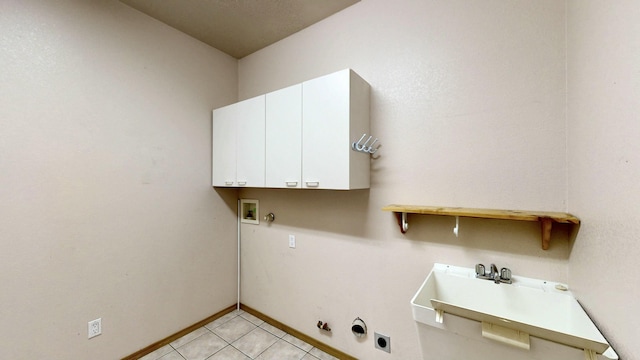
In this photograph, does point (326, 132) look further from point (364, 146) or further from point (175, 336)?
point (175, 336)

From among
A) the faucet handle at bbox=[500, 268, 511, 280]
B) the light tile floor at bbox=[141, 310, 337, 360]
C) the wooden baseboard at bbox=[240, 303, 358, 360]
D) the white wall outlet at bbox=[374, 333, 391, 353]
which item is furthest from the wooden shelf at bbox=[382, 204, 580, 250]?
the light tile floor at bbox=[141, 310, 337, 360]

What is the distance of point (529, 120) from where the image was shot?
50.6 inches

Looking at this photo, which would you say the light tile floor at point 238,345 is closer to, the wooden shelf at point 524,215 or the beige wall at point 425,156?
the beige wall at point 425,156

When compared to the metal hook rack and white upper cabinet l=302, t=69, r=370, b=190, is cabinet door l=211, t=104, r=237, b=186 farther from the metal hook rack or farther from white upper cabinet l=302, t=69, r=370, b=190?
the metal hook rack

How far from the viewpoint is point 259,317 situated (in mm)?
2492

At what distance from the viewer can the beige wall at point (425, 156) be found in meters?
1.27

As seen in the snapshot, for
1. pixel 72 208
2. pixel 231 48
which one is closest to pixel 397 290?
pixel 72 208

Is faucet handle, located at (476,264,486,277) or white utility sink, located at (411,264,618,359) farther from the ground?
faucet handle, located at (476,264,486,277)

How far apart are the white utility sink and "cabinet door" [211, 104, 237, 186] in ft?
5.91

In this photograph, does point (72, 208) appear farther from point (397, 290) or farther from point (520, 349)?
point (520, 349)

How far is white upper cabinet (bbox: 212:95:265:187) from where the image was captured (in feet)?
6.69

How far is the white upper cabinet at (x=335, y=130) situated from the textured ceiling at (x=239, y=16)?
719mm

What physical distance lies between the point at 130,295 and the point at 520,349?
2488mm

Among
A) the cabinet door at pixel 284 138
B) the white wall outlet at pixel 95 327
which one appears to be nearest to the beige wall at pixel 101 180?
the white wall outlet at pixel 95 327
